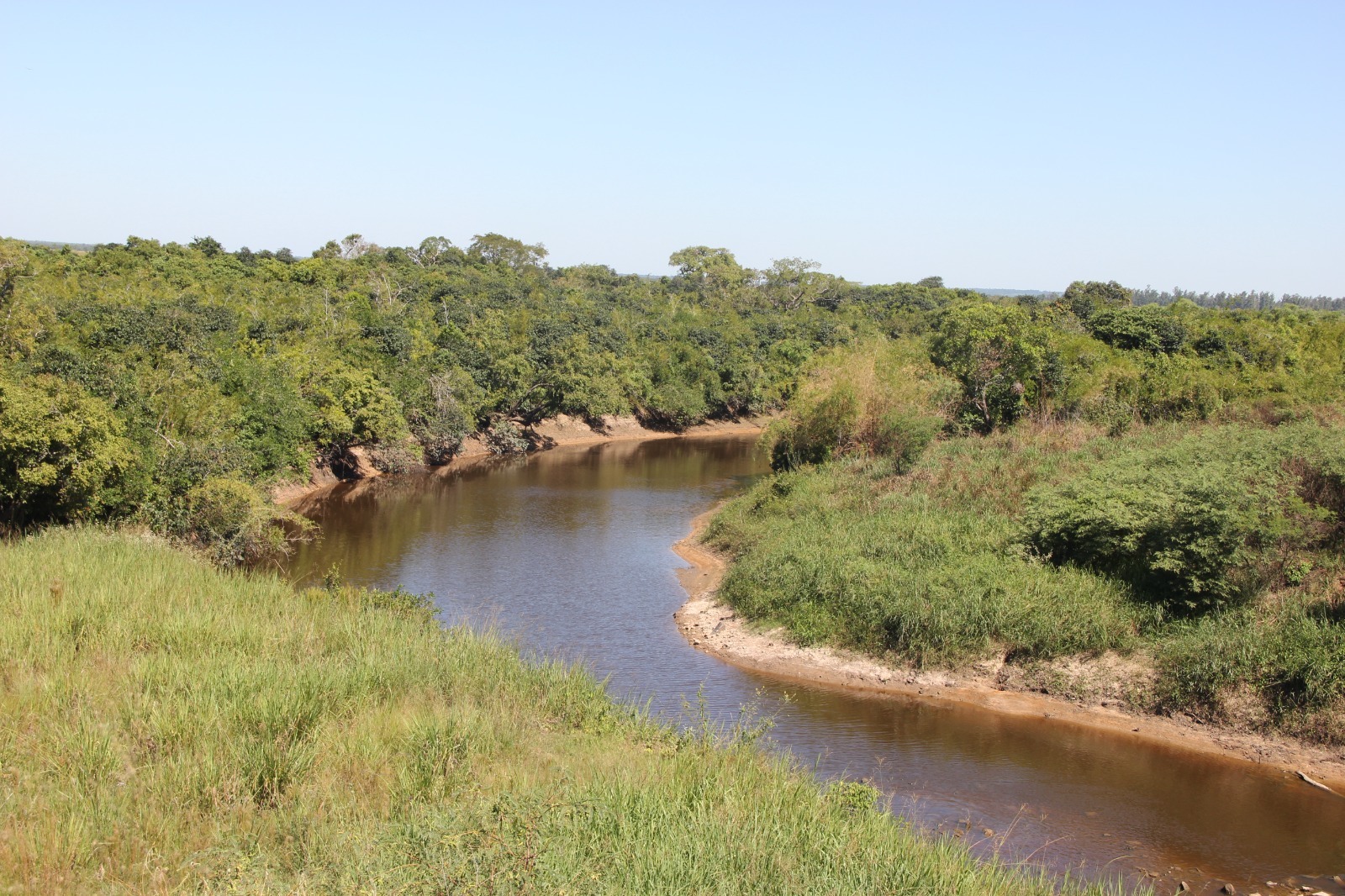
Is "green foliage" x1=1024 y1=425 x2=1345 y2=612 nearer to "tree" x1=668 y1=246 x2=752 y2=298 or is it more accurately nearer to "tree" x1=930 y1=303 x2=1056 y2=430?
"tree" x1=930 y1=303 x2=1056 y2=430

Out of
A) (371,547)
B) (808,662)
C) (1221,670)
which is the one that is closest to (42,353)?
(371,547)

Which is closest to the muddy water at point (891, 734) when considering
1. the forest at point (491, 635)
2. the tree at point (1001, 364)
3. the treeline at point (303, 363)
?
the forest at point (491, 635)

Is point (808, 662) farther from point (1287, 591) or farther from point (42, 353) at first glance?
point (42, 353)

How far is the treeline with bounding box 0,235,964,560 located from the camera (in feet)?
72.8

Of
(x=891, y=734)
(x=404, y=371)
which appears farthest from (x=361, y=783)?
(x=404, y=371)

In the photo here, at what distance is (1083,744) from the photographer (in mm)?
16906

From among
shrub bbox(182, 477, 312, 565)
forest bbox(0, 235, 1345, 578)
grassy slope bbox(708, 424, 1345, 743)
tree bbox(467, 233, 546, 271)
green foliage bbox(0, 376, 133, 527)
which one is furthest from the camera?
tree bbox(467, 233, 546, 271)

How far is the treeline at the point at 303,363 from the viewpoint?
2218 cm

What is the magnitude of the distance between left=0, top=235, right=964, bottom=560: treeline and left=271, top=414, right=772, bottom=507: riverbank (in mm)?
819

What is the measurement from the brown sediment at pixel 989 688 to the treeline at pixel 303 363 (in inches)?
470

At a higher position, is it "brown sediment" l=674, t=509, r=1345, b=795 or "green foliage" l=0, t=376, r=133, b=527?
"green foliage" l=0, t=376, r=133, b=527

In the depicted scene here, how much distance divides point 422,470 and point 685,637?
25.0 metres

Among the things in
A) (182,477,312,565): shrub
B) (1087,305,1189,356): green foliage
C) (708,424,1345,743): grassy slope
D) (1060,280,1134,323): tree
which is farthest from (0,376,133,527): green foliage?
(1060,280,1134,323): tree

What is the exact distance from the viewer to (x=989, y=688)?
62.3 feet
